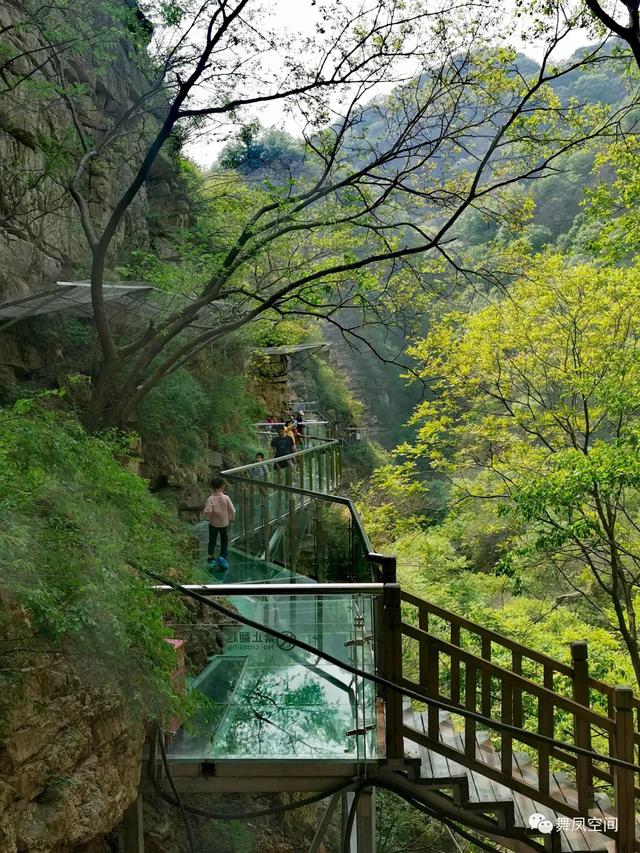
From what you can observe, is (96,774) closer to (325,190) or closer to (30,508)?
(30,508)

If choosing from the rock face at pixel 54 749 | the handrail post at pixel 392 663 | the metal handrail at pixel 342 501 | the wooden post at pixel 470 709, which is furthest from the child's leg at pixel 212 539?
the rock face at pixel 54 749

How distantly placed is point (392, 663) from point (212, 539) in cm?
468

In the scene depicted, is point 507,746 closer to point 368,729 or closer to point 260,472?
point 368,729

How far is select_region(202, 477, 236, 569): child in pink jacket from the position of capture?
8.62 metres

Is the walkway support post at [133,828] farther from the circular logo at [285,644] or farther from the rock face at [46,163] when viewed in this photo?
the rock face at [46,163]

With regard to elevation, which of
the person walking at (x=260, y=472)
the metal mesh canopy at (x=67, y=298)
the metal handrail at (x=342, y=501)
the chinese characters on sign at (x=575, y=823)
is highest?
the metal mesh canopy at (x=67, y=298)

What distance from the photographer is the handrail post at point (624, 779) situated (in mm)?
5078

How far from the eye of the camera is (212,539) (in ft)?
29.1

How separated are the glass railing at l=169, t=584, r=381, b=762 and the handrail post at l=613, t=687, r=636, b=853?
1970 millimetres

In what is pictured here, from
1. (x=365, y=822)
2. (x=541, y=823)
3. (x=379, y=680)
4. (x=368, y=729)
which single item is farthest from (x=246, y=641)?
(x=541, y=823)

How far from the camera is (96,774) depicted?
376 centimetres

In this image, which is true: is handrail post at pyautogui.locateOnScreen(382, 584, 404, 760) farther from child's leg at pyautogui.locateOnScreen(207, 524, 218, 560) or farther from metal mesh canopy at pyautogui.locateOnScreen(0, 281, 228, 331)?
metal mesh canopy at pyautogui.locateOnScreen(0, 281, 228, 331)

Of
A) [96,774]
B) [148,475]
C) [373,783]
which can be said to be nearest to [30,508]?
[96,774]

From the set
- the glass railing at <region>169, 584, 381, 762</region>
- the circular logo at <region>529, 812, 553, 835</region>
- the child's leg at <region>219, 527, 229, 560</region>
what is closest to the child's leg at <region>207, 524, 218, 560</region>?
the child's leg at <region>219, 527, 229, 560</region>
